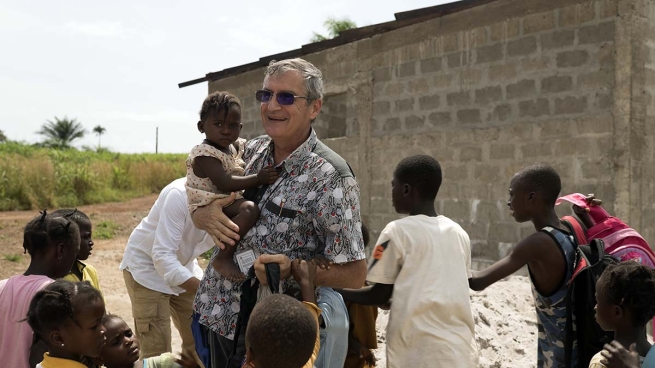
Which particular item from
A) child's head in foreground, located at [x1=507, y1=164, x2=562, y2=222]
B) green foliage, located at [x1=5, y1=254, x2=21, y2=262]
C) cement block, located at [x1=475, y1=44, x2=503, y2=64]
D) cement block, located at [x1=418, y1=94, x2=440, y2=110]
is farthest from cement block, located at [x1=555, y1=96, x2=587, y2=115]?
green foliage, located at [x1=5, y1=254, x2=21, y2=262]

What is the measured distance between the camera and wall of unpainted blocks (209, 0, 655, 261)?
21.6ft

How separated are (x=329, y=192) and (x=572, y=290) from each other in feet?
4.36

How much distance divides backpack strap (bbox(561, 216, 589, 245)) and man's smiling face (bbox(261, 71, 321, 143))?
160 cm

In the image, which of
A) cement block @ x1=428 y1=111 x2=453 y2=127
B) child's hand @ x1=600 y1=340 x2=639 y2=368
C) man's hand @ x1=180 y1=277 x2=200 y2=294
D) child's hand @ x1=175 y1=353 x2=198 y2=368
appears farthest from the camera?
cement block @ x1=428 y1=111 x2=453 y2=127

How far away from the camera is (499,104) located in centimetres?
755

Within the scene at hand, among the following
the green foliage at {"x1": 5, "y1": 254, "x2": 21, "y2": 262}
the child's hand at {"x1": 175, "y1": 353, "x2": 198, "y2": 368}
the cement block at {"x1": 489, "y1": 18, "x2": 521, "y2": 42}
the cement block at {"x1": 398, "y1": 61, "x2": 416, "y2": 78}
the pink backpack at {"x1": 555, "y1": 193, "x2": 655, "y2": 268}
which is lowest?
the green foliage at {"x1": 5, "y1": 254, "x2": 21, "y2": 262}

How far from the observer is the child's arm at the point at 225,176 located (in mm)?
2922

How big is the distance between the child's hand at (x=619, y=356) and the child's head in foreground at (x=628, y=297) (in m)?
0.13

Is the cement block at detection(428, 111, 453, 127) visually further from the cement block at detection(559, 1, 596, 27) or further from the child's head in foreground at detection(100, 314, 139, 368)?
the child's head in foreground at detection(100, 314, 139, 368)

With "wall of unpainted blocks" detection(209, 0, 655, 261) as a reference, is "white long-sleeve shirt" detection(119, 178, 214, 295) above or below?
below

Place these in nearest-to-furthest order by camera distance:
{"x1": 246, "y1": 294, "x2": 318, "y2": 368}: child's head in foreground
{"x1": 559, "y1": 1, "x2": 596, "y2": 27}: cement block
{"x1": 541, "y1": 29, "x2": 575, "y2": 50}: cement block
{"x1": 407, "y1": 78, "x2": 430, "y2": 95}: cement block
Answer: {"x1": 246, "y1": 294, "x2": 318, "y2": 368}: child's head in foreground → {"x1": 559, "y1": 1, "x2": 596, "y2": 27}: cement block → {"x1": 541, "y1": 29, "x2": 575, "y2": 50}: cement block → {"x1": 407, "y1": 78, "x2": 430, "y2": 95}: cement block

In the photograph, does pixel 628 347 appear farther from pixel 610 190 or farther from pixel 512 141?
pixel 512 141

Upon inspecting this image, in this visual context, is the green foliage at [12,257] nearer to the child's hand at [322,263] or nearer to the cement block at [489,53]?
the cement block at [489,53]

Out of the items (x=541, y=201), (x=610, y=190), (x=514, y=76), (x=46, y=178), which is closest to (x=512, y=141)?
(x=514, y=76)
